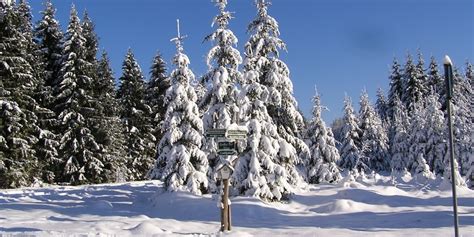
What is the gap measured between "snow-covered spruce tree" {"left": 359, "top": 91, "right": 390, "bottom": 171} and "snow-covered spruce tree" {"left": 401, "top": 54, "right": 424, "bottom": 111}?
29.5ft

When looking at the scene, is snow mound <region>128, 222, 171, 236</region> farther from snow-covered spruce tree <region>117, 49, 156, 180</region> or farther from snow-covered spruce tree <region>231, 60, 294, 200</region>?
snow-covered spruce tree <region>117, 49, 156, 180</region>

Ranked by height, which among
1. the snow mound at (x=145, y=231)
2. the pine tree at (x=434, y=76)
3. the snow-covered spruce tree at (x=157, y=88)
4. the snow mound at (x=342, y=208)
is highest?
the pine tree at (x=434, y=76)

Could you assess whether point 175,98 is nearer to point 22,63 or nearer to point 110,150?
point 22,63

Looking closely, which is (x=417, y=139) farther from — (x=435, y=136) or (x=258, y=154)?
(x=258, y=154)

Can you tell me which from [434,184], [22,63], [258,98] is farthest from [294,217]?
[22,63]

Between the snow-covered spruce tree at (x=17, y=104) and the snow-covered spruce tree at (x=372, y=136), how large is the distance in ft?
111

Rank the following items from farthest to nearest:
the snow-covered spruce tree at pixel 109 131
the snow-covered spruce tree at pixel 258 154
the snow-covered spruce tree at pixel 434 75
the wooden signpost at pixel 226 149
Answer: the snow-covered spruce tree at pixel 434 75, the snow-covered spruce tree at pixel 109 131, the snow-covered spruce tree at pixel 258 154, the wooden signpost at pixel 226 149

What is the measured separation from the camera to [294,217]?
1912 cm

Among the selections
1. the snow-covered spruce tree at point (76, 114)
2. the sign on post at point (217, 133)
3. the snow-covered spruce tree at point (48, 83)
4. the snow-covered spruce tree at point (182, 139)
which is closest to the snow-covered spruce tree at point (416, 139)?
the snow-covered spruce tree at point (182, 139)

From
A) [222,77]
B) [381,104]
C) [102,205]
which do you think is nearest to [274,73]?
[222,77]

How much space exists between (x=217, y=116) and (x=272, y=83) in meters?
3.42

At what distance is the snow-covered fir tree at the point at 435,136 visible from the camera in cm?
4416

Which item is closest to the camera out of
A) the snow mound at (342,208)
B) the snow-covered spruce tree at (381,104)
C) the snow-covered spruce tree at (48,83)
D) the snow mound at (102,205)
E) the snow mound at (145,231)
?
the snow mound at (145,231)

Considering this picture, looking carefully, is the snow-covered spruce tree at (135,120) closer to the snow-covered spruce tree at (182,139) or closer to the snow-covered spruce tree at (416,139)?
the snow-covered spruce tree at (182,139)
